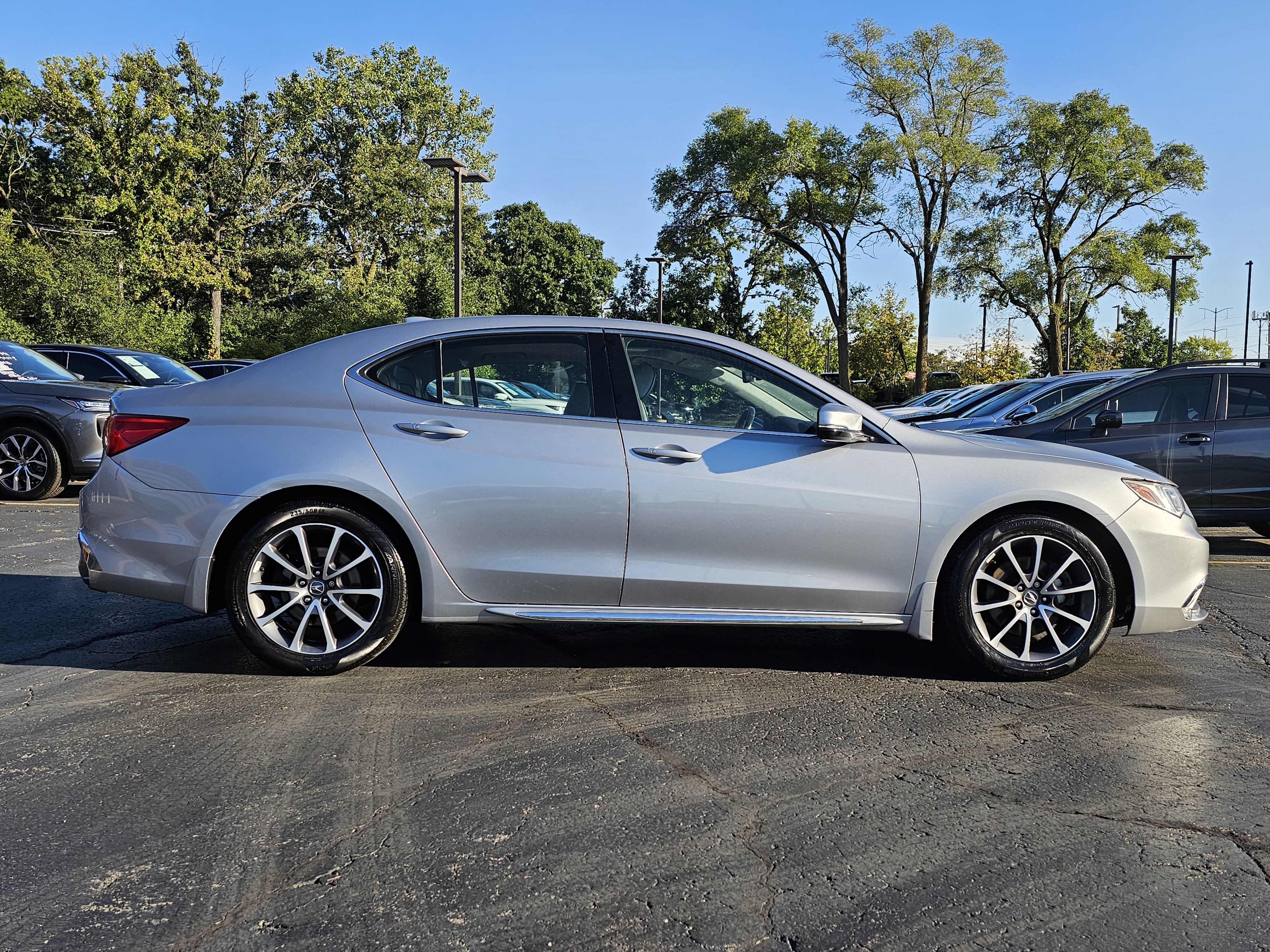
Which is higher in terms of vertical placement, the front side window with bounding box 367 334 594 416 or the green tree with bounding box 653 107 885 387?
the green tree with bounding box 653 107 885 387

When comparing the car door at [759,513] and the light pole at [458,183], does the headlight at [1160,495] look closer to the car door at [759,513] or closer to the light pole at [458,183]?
the car door at [759,513]

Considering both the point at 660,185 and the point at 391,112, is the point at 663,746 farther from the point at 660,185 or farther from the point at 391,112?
the point at 391,112

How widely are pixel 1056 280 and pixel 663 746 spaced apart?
39186 millimetres

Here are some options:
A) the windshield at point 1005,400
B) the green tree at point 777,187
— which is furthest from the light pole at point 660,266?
the windshield at point 1005,400

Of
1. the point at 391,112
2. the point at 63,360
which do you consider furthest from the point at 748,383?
the point at 391,112

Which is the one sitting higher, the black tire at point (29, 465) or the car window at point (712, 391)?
the car window at point (712, 391)

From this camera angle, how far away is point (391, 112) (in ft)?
166

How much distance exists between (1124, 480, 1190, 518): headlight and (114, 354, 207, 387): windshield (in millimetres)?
10194

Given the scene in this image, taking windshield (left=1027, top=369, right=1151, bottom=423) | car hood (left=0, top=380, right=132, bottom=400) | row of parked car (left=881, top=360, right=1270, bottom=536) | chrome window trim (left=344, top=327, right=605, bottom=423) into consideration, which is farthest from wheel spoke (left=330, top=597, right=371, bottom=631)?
car hood (left=0, top=380, right=132, bottom=400)

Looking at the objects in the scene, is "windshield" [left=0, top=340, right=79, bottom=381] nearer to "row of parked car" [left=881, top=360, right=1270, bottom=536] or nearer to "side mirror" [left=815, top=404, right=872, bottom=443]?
"row of parked car" [left=881, top=360, right=1270, bottom=536]

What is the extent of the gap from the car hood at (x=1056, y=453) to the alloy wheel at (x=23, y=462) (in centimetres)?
931

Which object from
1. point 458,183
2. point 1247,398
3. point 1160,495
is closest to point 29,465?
point 1160,495

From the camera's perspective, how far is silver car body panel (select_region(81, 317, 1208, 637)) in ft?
14.1

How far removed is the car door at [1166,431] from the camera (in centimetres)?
816
